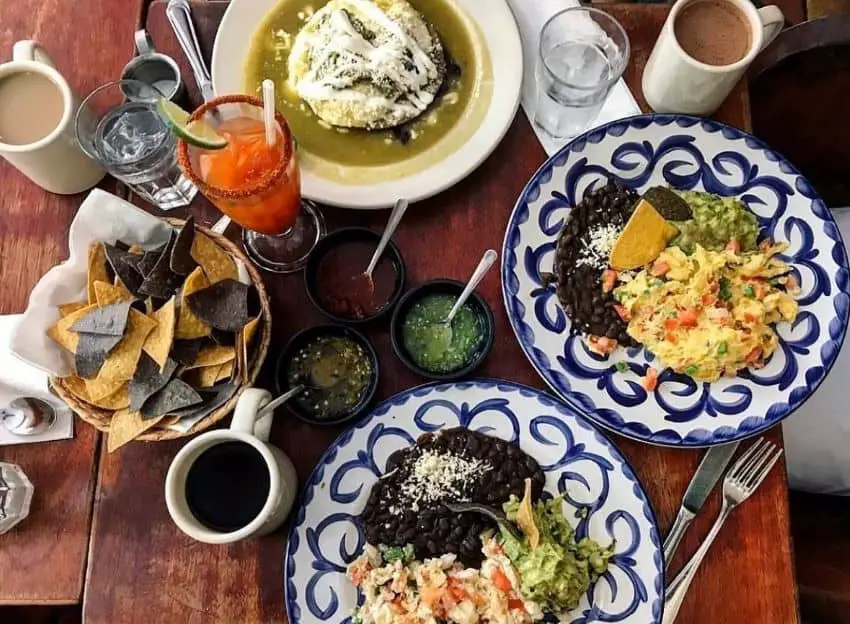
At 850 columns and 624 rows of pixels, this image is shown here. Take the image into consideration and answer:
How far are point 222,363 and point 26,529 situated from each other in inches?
20.4

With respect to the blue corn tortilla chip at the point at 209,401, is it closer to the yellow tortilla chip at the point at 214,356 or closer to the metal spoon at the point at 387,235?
the yellow tortilla chip at the point at 214,356

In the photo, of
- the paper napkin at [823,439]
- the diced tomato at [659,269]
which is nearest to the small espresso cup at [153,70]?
the diced tomato at [659,269]

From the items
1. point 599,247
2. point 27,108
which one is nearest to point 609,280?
point 599,247

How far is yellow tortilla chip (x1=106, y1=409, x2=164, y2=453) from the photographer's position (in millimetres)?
1479

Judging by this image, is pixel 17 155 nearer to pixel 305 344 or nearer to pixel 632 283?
pixel 305 344

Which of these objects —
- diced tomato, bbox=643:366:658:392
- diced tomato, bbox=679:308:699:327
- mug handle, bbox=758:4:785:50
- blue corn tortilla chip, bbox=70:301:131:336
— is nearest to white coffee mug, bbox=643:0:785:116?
mug handle, bbox=758:4:785:50

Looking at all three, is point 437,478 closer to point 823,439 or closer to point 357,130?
point 357,130

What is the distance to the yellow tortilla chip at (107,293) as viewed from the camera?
4.94ft

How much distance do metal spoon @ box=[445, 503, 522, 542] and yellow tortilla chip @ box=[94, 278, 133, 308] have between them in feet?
2.29

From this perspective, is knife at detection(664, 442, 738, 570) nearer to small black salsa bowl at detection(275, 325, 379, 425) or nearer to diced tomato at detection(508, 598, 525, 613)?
diced tomato at detection(508, 598, 525, 613)

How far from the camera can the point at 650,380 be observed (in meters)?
1.57

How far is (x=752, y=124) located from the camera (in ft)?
6.01

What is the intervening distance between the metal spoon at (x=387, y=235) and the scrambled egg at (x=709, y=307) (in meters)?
0.44

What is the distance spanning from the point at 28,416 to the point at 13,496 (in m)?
0.15
